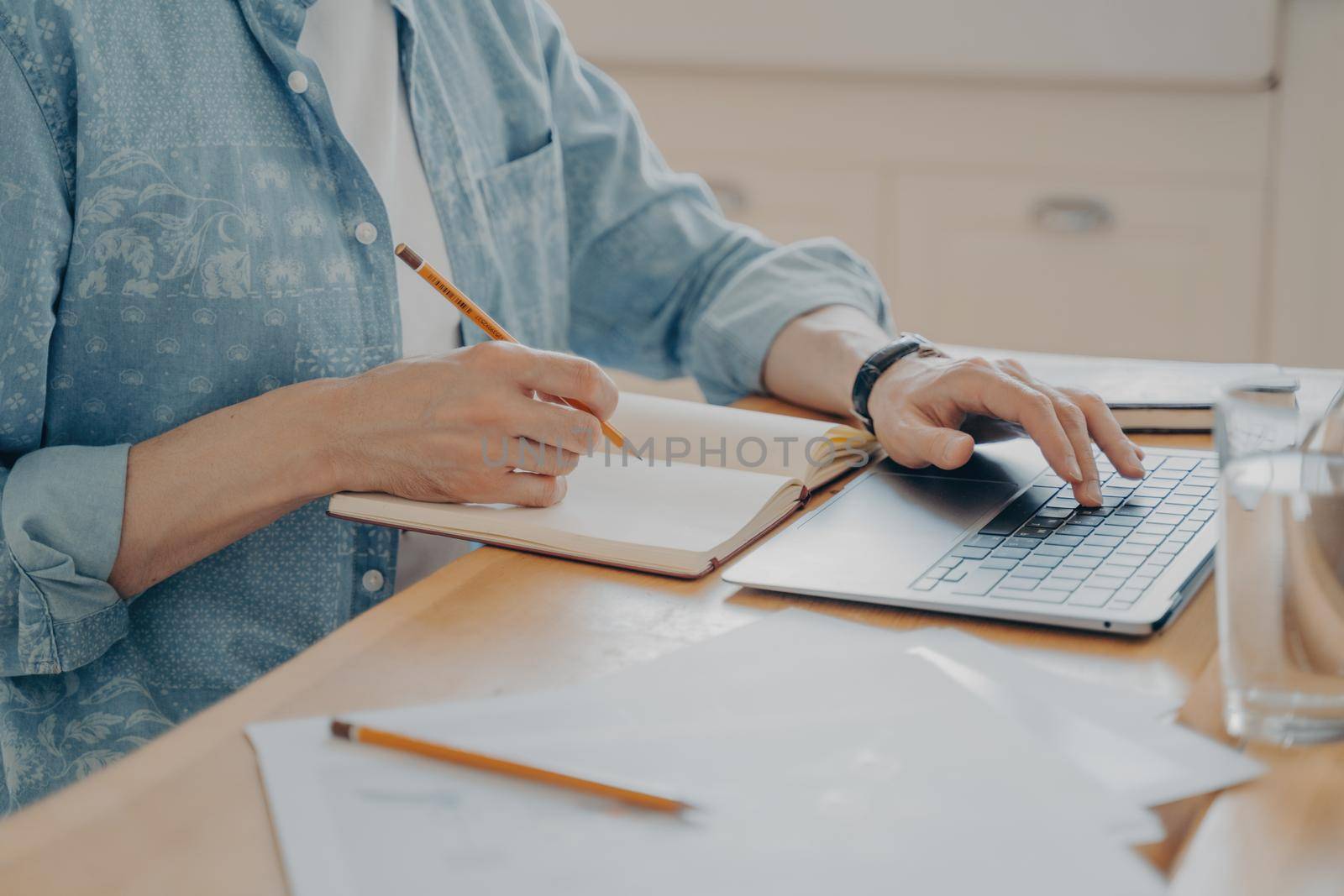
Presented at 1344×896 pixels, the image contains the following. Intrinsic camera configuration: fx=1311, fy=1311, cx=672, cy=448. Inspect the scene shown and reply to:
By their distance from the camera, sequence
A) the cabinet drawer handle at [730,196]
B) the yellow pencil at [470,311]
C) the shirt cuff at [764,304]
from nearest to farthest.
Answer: the yellow pencil at [470,311], the shirt cuff at [764,304], the cabinet drawer handle at [730,196]

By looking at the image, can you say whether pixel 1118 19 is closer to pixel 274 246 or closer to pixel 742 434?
pixel 742 434

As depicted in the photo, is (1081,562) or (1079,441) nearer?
(1081,562)

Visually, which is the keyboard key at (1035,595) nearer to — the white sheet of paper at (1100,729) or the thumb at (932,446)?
the white sheet of paper at (1100,729)

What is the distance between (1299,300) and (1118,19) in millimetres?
517

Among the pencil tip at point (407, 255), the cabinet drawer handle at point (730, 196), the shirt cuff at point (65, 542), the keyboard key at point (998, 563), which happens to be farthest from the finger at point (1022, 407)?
the cabinet drawer handle at point (730, 196)

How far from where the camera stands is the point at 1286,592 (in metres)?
0.49

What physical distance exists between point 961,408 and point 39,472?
0.54 meters

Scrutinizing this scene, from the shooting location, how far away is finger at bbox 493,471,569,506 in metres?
0.73

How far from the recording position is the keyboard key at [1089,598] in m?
0.60

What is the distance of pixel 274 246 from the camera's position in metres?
0.82

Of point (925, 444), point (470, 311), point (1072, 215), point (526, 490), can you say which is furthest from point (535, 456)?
point (1072, 215)

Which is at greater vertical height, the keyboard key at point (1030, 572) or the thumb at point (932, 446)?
the thumb at point (932, 446)

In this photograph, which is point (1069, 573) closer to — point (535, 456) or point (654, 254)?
point (535, 456)

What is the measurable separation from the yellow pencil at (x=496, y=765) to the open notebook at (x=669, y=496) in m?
0.21
